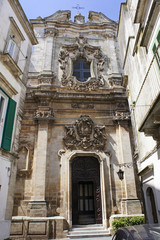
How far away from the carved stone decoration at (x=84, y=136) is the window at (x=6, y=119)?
14.7 ft

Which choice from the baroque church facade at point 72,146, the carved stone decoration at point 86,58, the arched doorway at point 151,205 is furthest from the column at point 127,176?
the carved stone decoration at point 86,58

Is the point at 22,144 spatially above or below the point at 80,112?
below

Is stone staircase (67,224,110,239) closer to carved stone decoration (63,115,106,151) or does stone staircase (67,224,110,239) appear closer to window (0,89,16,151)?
carved stone decoration (63,115,106,151)

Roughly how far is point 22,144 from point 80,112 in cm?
423

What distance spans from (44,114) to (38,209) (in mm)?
5493

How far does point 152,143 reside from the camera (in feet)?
23.7

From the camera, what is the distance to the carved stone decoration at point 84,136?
1134 cm

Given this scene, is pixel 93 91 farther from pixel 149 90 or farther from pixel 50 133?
pixel 149 90

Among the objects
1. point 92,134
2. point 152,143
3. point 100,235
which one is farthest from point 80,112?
point 100,235

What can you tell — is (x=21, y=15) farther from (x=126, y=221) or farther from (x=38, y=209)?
(x=126, y=221)

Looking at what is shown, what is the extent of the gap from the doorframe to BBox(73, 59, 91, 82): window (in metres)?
5.93

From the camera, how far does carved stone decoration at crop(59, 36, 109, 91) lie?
13.5 meters

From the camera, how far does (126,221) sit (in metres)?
9.02

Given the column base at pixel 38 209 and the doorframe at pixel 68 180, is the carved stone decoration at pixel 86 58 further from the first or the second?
the column base at pixel 38 209
